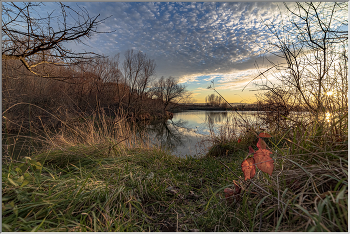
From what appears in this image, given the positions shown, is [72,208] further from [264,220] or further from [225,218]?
[264,220]

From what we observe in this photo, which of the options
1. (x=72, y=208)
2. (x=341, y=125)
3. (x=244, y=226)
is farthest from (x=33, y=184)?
(x=341, y=125)

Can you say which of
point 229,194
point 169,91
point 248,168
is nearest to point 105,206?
point 229,194

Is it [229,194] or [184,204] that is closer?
[229,194]

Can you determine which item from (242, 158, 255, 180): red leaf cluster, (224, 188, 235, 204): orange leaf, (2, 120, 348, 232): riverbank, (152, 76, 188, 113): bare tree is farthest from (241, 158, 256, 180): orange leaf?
(152, 76, 188, 113): bare tree

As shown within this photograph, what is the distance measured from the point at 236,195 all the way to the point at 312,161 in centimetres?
75

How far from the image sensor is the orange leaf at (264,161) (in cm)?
120

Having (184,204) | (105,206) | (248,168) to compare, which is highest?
(248,168)

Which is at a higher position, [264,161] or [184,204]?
[264,161]

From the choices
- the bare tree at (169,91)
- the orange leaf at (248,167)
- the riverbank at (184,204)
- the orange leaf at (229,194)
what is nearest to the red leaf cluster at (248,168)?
the orange leaf at (248,167)

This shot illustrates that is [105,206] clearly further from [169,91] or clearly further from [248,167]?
[169,91]

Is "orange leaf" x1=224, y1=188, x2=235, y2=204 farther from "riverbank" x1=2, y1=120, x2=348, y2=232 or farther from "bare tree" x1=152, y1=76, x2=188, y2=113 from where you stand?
"bare tree" x1=152, y1=76, x2=188, y2=113

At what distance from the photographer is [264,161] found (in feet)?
4.00

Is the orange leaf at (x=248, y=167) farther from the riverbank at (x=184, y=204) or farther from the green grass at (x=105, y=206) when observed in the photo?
the green grass at (x=105, y=206)

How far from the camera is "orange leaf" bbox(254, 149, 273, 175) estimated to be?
120 centimetres
